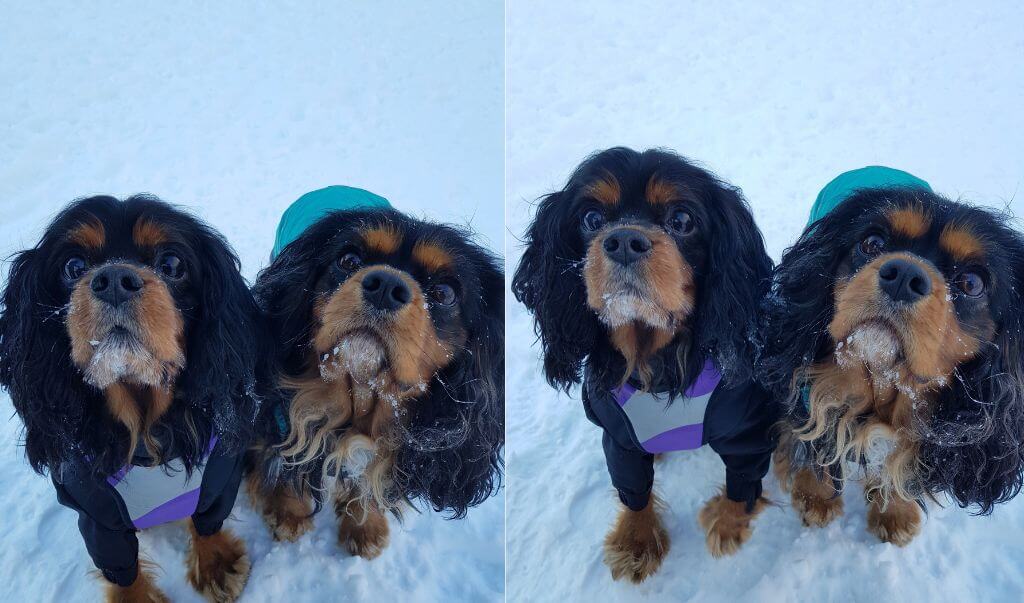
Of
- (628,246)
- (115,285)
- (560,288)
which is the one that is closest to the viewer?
(115,285)

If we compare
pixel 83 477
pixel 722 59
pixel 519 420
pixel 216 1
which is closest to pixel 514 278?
pixel 519 420

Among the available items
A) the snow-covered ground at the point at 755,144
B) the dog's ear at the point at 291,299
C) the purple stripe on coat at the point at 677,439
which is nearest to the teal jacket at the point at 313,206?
the dog's ear at the point at 291,299

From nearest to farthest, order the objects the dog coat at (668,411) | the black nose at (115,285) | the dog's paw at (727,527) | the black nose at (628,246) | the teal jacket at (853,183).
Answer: the black nose at (115,285) → the black nose at (628,246) → the dog coat at (668,411) → the teal jacket at (853,183) → the dog's paw at (727,527)

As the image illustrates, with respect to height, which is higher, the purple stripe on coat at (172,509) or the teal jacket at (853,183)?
the teal jacket at (853,183)

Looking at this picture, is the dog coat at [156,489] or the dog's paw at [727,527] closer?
the dog coat at [156,489]

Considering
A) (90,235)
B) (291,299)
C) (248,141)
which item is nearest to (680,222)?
(291,299)

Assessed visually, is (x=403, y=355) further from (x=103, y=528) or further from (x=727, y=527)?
(x=727, y=527)

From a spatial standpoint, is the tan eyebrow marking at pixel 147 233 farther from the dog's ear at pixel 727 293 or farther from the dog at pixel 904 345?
the dog at pixel 904 345
